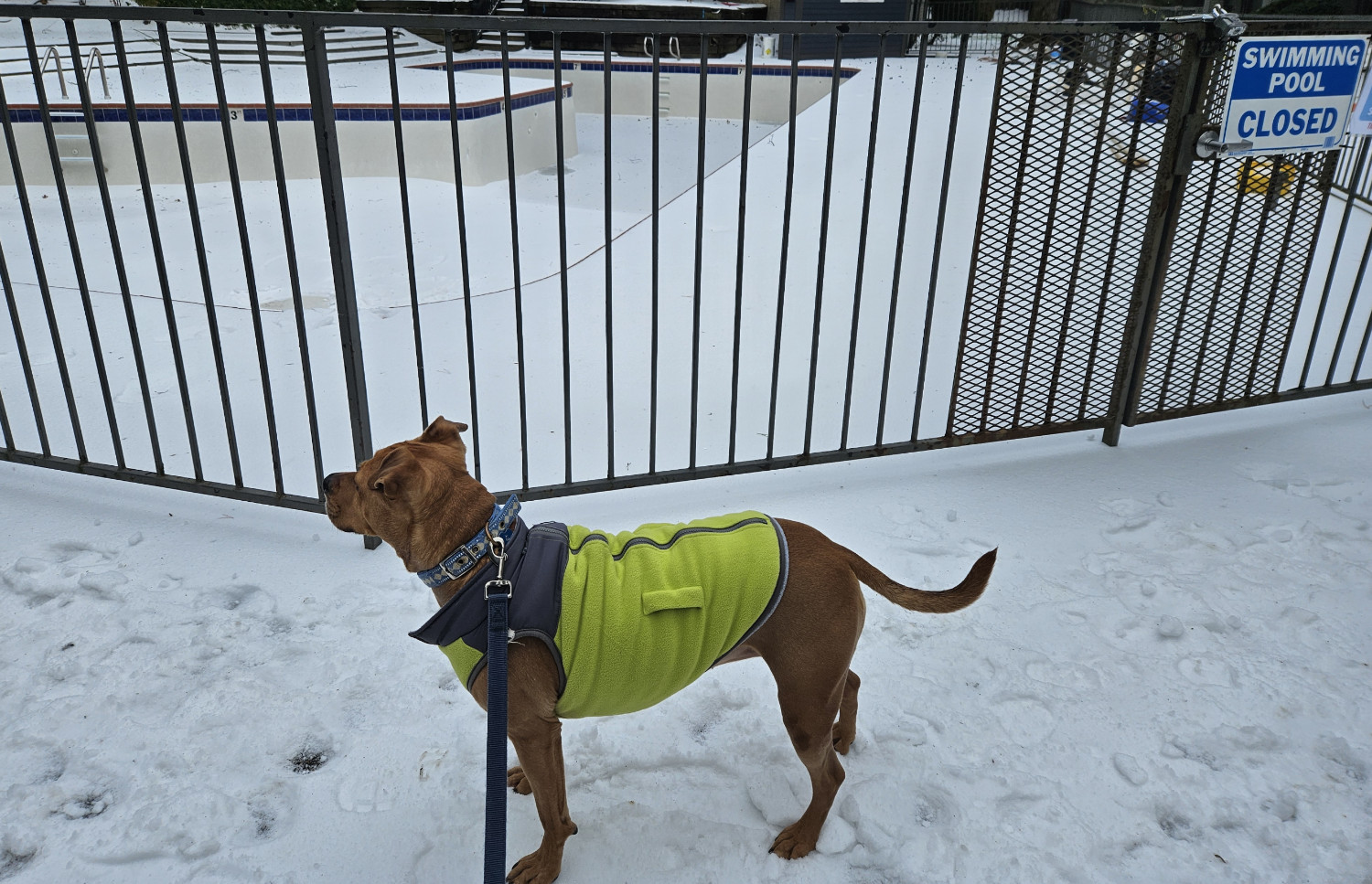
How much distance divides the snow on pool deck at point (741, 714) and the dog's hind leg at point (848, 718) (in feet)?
0.15

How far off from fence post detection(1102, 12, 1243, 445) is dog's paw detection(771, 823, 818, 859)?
279 centimetres

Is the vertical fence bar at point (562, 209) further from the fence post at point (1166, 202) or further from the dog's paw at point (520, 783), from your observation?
the fence post at point (1166, 202)

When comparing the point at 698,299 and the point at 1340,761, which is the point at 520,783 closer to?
the point at 698,299

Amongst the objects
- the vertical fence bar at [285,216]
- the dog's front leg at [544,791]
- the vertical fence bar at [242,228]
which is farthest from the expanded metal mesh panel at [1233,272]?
the vertical fence bar at [242,228]

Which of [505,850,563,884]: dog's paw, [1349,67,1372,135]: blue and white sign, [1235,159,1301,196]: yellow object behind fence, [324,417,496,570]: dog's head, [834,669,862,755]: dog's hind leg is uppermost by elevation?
[1349,67,1372,135]: blue and white sign

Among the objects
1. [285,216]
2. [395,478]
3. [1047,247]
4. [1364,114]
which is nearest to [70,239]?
[285,216]

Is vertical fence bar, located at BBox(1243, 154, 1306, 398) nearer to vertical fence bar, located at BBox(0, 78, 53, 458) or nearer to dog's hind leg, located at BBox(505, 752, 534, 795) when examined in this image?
dog's hind leg, located at BBox(505, 752, 534, 795)

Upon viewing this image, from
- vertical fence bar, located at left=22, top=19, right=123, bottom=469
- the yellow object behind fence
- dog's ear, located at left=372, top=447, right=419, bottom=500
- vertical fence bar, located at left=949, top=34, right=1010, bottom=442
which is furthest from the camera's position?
the yellow object behind fence

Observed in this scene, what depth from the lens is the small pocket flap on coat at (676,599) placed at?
196 cm

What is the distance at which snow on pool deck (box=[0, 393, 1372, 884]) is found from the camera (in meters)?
2.27

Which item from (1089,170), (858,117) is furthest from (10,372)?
(858,117)

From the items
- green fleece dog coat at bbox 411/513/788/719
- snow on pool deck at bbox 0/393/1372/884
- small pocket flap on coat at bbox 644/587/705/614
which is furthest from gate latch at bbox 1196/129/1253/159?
small pocket flap on coat at bbox 644/587/705/614

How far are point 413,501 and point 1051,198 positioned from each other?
295 cm

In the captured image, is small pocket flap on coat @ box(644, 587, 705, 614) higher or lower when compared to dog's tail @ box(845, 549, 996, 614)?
higher
